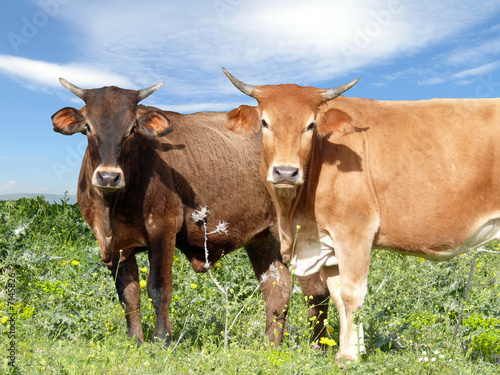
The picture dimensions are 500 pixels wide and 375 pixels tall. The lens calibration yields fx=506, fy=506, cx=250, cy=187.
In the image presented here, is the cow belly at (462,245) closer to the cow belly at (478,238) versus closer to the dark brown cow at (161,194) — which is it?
the cow belly at (478,238)

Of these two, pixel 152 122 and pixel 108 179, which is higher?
pixel 152 122

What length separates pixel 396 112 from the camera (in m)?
5.03

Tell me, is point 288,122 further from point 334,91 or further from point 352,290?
point 352,290

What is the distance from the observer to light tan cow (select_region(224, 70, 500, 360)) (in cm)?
447

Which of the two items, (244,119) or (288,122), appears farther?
(244,119)

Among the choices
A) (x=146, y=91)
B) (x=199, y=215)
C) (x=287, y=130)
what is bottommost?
(x=199, y=215)

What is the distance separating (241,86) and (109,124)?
4.49 feet

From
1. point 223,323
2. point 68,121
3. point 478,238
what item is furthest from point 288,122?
point 223,323

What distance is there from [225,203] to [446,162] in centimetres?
244

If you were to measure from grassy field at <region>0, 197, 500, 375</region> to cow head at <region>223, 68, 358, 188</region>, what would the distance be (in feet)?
4.16

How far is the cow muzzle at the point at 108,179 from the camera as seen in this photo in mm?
4680

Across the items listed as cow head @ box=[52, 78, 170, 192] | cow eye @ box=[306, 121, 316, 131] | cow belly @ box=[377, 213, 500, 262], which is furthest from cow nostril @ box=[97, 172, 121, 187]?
cow belly @ box=[377, 213, 500, 262]

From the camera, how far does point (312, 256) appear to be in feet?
16.2

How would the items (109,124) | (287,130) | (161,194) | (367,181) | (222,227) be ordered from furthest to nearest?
1. (222,227)
2. (161,194)
3. (109,124)
4. (367,181)
5. (287,130)
